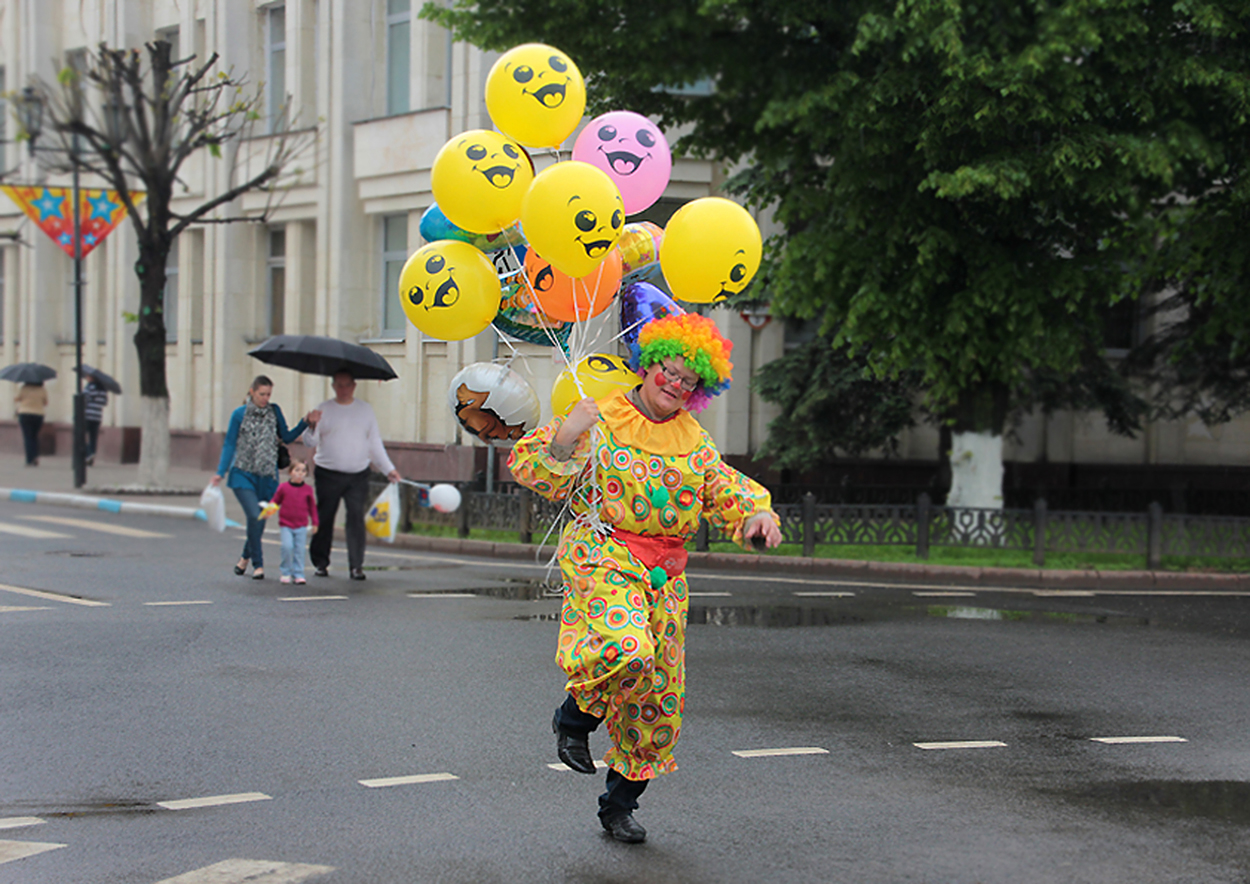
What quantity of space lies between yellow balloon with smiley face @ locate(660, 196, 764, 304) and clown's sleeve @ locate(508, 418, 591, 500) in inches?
36.1

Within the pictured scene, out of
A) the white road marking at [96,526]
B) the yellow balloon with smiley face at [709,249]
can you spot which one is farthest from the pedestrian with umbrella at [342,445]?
the yellow balloon with smiley face at [709,249]

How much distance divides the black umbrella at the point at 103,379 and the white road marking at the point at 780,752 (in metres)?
25.6

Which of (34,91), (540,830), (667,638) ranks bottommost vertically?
(540,830)

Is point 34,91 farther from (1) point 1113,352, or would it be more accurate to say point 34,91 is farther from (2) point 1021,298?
(1) point 1113,352

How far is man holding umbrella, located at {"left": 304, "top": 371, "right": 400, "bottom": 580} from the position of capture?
42.8 feet

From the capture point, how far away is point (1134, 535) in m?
16.0

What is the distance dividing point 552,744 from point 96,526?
42.5 feet

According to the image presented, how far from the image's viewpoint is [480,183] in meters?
5.68

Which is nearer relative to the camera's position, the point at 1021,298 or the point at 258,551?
the point at 258,551

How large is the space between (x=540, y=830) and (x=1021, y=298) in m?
11.9

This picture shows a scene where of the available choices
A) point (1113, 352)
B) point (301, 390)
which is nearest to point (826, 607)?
point (1113, 352)

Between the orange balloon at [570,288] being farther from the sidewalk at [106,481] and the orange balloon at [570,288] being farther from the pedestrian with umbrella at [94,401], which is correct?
the pedestrian with umbrella at [94,401]

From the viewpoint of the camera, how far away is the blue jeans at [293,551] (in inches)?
492

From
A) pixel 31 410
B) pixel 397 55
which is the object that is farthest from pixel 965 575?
pixel 31 410
